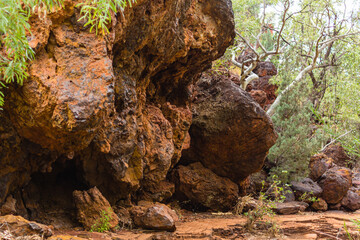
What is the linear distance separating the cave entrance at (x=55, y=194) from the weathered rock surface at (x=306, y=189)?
8254 mm

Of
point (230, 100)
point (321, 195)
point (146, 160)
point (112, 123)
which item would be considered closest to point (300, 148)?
point (321, 195)

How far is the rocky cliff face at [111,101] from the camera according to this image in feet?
12.6

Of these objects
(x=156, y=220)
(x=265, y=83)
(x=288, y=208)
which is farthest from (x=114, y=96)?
(x=265, y=83)

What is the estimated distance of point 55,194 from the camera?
6.12 meters

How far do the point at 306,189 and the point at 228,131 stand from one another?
4.72 meters

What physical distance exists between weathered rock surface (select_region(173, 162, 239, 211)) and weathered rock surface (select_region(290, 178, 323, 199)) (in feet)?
10.8

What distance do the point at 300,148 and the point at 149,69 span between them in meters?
8.28

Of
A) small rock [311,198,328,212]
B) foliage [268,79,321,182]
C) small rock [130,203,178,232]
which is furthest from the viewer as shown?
foliage [268,79,321,182]

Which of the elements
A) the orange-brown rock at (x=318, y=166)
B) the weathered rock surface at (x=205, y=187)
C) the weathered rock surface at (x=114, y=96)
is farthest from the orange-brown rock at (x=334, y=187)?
the weathered rock surface at (x=114, y=96)

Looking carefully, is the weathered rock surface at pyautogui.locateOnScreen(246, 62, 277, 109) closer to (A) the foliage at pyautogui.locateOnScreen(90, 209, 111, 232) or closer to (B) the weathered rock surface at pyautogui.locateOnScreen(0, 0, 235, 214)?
(B) the weathered rock surface at pyautogui.locateOnScreen(0, 0, 235, 214)

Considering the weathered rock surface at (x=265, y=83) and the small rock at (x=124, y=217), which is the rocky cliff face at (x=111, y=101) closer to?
the small rock at (x=124, y=217)

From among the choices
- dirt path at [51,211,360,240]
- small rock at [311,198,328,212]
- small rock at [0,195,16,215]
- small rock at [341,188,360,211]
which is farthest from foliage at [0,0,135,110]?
small rock at [341,188,360,211]

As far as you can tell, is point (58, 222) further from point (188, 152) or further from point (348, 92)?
point (348, 92)

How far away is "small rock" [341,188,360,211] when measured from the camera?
11.9m
